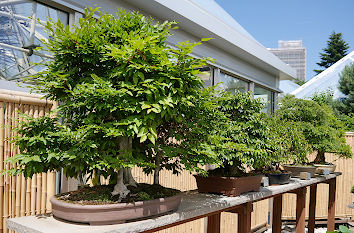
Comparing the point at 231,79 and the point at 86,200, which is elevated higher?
the point at 231,79

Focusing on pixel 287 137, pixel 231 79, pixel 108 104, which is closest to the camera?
pixel 108 104

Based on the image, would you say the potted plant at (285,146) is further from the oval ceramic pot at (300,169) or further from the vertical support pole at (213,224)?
the vertical support pole at (213,224)

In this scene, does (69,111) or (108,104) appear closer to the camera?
→ (108,104)

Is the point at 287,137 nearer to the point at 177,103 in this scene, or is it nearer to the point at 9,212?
the point at 177,103

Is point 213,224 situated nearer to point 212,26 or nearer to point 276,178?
point 276,178

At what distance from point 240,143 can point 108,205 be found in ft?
3.37

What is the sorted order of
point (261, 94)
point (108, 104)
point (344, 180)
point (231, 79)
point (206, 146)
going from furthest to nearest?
1. point (344, 180)
2. point (261, 94)
3. point (231, 79)
4. point (206, 146)
5. point (108, 104)

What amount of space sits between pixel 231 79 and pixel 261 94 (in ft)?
3.87

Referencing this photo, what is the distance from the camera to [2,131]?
1728 mm

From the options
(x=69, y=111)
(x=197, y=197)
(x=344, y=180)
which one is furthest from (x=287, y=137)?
(x=344, y=180)

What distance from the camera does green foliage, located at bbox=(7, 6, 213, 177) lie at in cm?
127

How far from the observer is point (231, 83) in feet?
13.8

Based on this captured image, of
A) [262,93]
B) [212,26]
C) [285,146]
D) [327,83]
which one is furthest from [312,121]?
[327,83]

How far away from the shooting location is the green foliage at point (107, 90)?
1.27 metres
